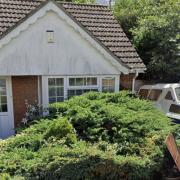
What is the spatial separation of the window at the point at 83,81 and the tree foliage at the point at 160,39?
4.59m

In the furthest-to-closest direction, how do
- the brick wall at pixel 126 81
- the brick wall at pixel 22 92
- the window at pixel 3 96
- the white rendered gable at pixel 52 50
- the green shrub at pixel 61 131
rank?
the brick wall at pixel 126 81 < the brick wall at pixel 22 92 < the window at pixel 3 96 < the white rendered gable at pixel 52 50 < the green shrub at pixel 61 131

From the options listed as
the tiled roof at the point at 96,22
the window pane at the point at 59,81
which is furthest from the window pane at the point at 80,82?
the tiled roof at the point at 96,22

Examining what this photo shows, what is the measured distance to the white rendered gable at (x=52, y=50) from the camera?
10914 millimetres

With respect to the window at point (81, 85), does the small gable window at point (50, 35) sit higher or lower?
higher

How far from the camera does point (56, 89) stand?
11.8 metres

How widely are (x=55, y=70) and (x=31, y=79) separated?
953 mm

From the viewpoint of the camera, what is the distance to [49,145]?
7711 mm

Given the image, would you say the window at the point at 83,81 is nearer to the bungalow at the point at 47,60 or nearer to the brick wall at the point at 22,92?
the bungalow at the point at 47,60

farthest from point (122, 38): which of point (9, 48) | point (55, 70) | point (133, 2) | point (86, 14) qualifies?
point (133, 2)

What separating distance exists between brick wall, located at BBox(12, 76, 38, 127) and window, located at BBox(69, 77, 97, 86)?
1.36 m

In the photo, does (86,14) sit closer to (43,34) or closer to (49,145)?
(43,34)

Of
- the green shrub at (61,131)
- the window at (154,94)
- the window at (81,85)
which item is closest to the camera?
the green shrub at (61,131)

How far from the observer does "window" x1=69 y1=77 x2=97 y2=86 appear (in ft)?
39.4

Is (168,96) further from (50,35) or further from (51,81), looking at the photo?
(50,35)
